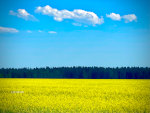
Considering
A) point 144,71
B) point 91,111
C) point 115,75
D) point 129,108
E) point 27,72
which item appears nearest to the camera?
point 91,111

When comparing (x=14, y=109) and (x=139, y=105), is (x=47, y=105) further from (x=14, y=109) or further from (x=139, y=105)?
(x=139, y=105)

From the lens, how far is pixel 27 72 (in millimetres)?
82188

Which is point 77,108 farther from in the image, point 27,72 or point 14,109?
point 27,72

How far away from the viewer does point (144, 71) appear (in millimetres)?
71000

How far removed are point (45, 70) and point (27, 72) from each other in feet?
21.1

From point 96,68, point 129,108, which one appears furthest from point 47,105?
point 96,68

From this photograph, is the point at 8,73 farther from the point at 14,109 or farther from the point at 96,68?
the point at 14,109

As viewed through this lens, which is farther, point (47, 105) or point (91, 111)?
point (47, 105)

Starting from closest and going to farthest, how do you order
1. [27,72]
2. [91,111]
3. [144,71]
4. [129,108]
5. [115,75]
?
[91,111]
[129,108]
[144,71]
[115,75]
[27,72]

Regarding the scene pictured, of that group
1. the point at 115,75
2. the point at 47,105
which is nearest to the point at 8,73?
the point at 115,75

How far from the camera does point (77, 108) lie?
14.9 metres

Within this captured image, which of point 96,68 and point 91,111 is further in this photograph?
point 96,68

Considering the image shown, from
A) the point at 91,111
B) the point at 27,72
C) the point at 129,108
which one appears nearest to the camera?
the point at 91,111

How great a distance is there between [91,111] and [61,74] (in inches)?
2715
